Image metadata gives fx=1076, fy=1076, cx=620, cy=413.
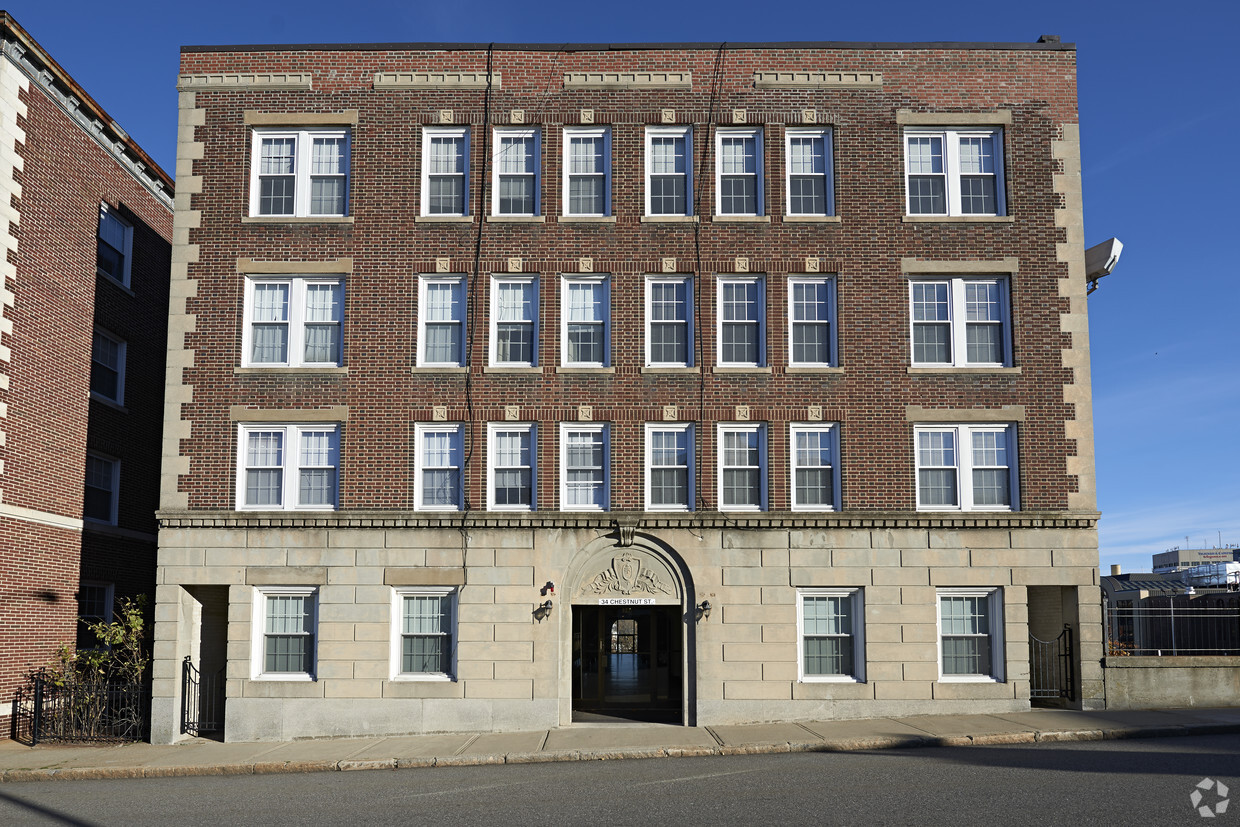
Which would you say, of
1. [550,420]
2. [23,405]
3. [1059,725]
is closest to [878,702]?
[1059,725]

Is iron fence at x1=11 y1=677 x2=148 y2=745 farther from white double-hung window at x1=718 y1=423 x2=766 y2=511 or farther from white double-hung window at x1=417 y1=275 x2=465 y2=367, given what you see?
white double-hung window at x1=718 y1=423 x2=766 y2=511

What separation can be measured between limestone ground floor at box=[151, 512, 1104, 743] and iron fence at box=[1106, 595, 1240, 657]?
8.41 ft

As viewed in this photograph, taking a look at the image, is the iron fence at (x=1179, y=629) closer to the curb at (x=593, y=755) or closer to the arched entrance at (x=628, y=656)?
the curb at (x=593, y=755)

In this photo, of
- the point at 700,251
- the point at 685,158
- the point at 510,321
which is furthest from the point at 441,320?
the point at 685,158

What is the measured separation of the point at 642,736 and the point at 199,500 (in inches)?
388

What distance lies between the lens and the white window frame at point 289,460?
21469 millimetres

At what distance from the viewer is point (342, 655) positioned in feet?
68.5

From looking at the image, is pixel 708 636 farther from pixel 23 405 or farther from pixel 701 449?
pixel 23 405

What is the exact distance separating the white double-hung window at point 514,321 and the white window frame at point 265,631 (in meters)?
5.92

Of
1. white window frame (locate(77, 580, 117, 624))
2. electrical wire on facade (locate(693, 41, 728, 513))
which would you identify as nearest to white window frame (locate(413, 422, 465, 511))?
electrical wire on facade (locate(693, 41, 728, 513))

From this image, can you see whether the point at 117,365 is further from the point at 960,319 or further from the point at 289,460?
the point at 960,319

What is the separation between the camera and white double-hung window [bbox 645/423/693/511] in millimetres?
21500
